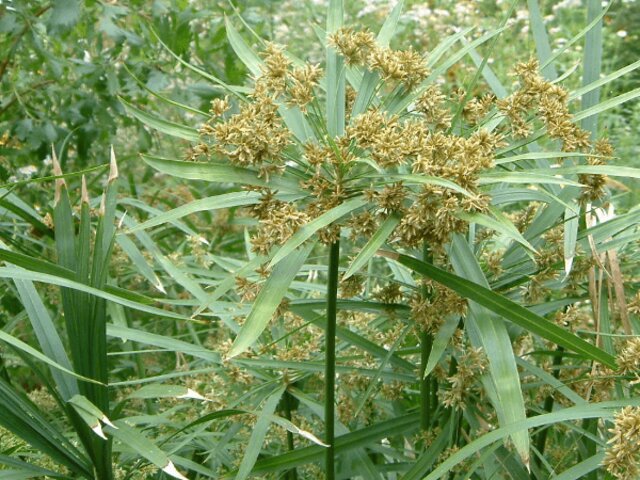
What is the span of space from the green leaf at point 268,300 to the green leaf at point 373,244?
10 centimetres

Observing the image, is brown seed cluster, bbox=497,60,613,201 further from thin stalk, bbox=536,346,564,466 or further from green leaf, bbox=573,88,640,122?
thin stalk, bbox=536,346,564,466

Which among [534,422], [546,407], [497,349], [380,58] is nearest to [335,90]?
[380,58]

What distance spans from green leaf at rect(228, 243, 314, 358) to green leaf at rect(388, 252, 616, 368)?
8.1 inches

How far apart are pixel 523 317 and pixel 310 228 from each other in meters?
0.33

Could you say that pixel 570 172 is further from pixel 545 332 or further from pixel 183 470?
pixel 183 470

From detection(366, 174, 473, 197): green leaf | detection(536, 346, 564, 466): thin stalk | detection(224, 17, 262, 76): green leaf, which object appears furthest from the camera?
detection(536, 346, 564, 466): thin stalk

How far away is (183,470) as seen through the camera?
2189mm

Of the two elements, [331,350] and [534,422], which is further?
[331,350]

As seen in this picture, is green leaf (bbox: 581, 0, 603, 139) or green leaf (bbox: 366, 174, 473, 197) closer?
green leaf (bbox: 366, 174, 473, 197)

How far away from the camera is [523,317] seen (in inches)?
54.8

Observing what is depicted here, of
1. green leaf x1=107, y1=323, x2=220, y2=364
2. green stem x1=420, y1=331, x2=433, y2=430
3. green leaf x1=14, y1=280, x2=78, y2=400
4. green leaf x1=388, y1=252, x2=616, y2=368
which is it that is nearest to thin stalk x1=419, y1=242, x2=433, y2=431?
green stem x1=420, y1=331, x2=433, y2=430

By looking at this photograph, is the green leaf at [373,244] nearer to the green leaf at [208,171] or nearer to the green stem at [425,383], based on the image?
the green leaf at [208,171]

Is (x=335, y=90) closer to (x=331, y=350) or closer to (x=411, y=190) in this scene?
(x=411, y=190)

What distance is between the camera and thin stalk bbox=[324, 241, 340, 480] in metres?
1.47
